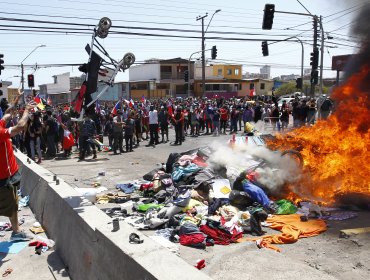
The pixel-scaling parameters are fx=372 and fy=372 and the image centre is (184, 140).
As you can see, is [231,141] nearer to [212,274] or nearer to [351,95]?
[351,95]

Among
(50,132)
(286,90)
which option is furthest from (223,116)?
(286,90)

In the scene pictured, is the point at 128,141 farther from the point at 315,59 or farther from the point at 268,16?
the point at 315,59

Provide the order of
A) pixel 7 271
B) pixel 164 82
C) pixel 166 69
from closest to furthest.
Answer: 1. pixel 7 271
2. pixel 164 82
3. pixel 166 69

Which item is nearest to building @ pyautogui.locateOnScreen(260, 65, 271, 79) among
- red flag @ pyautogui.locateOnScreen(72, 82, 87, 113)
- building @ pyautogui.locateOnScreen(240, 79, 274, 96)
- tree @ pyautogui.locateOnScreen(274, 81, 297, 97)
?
building @ pyautogui.locateOnScreen(240, 79, 274, 96)

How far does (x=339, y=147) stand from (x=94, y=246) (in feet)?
21.8

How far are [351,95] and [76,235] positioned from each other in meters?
8.45

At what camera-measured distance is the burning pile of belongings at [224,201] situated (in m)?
6.18

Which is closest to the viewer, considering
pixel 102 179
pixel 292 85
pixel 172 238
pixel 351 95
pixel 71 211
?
pixel 71 211

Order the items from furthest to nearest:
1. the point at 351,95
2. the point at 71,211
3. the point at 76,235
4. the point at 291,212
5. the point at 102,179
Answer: the point at 102,179, the point at 351,95, the point at 291,212, the point at 71,211, the point at 76,235

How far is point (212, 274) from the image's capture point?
4844mm

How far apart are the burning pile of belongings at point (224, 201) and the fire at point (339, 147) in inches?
15.2

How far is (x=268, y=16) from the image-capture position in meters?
18.5

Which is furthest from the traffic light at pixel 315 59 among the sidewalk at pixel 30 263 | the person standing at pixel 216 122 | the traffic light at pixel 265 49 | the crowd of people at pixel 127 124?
the sidewalk at pixel 30 263

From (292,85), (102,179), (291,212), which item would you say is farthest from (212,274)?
(292,85)
